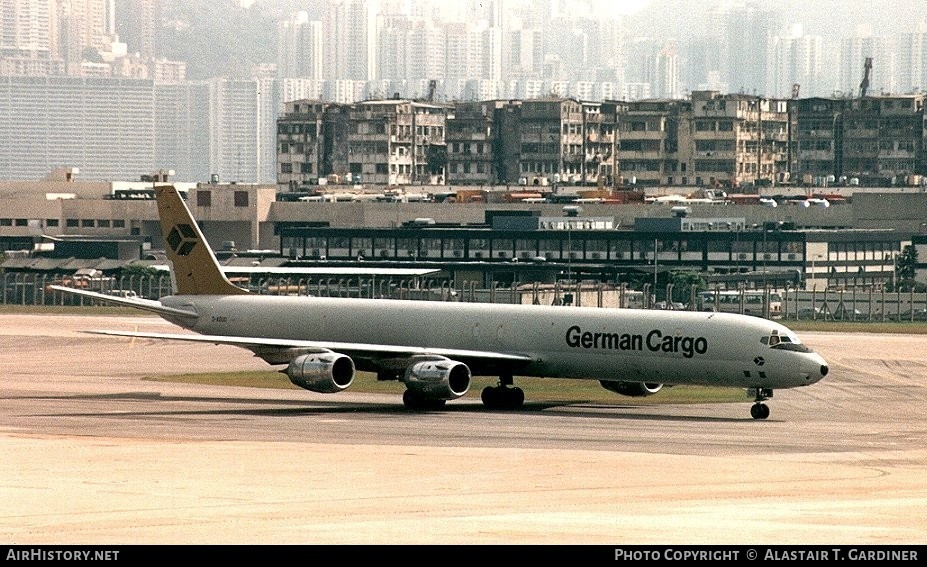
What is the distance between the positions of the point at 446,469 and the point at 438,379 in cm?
1806

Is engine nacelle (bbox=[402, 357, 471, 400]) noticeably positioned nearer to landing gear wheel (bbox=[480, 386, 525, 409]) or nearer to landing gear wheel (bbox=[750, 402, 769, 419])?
landing gear wheel (bbox=[480, 386, 525, 409])

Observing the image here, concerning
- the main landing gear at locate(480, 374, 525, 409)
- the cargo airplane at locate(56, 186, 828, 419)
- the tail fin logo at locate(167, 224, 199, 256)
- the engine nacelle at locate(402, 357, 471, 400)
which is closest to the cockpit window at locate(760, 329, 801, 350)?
the cargo airplane at locate(56, 186, 828, 419)

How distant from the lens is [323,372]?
75500 millimetres

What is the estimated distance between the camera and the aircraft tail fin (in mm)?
85562

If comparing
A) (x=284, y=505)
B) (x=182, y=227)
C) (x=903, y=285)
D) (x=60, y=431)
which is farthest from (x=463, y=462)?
(x=903, y=285)

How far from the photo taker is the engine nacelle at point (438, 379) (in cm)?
7438

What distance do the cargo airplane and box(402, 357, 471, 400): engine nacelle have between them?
0.04 meters

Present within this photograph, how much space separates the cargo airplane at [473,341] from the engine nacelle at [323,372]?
39 millimetres

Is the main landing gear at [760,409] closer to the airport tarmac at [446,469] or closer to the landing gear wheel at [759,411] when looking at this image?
the landing gear wheel at [759,411]

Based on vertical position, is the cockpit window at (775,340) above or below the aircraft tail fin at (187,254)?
below

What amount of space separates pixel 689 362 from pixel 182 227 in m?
25.9

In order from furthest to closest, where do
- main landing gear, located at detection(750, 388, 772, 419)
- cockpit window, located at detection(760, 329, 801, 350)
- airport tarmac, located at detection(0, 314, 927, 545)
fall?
1. main landing gear, located at detection(750, 388, 772, 419)
2. cockpit window, located at detection(760, 329, 801, 350)
3. airport tarmac, located at detection(0, 314, 927, 545)

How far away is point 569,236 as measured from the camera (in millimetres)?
197625

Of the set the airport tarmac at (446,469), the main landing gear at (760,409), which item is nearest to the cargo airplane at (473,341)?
the main landing gear at (760,409)
